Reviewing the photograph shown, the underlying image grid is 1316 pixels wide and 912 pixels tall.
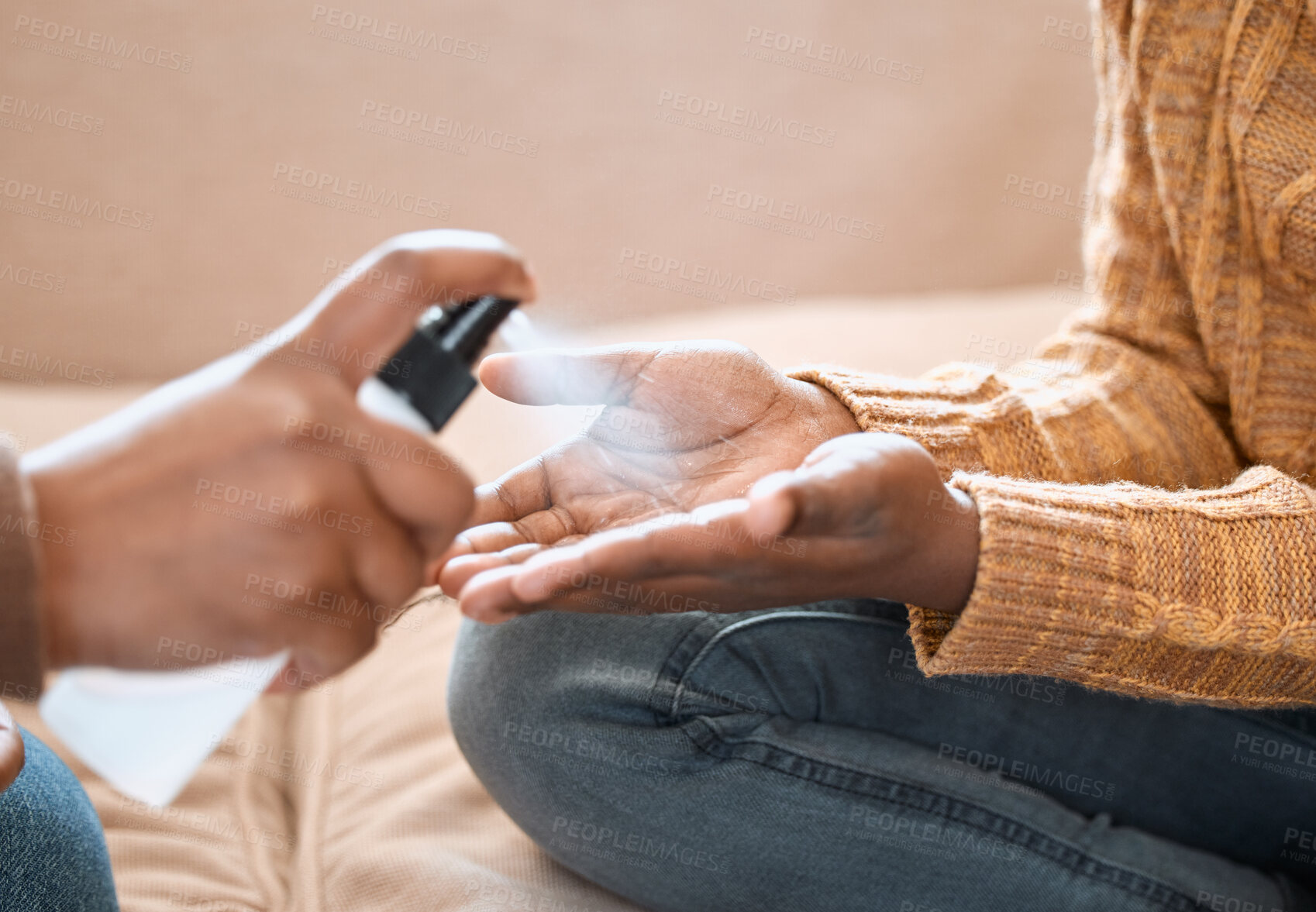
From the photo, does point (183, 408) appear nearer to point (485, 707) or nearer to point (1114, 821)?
point (485, 707)

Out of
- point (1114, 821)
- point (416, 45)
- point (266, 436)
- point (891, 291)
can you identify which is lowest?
point (1114, 821)

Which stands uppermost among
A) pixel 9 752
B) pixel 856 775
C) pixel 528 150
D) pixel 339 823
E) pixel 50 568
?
pixel 528 150

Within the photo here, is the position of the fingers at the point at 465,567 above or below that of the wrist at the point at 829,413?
below

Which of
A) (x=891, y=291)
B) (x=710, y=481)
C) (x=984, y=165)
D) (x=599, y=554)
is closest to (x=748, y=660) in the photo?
Answer: (x=710, y=481)

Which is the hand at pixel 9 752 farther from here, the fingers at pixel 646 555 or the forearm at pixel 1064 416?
the forearm at pixel 1064 416

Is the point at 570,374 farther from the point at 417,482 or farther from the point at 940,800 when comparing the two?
the point at 940,800

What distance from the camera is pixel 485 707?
610 mm

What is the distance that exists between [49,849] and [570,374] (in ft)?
1.22

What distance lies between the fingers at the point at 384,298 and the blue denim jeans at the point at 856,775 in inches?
11.9

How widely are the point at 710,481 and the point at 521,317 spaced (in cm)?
17

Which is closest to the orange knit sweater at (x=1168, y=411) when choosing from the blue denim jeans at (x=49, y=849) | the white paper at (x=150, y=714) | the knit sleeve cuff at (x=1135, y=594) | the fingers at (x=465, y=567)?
the knit sleeve cuff at (x=1135, y=594)

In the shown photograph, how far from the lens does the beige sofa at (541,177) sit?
3.43 feet

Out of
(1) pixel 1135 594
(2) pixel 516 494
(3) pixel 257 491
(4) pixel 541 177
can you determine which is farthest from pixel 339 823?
(4) pixel 541 177

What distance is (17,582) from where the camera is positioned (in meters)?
0.32
